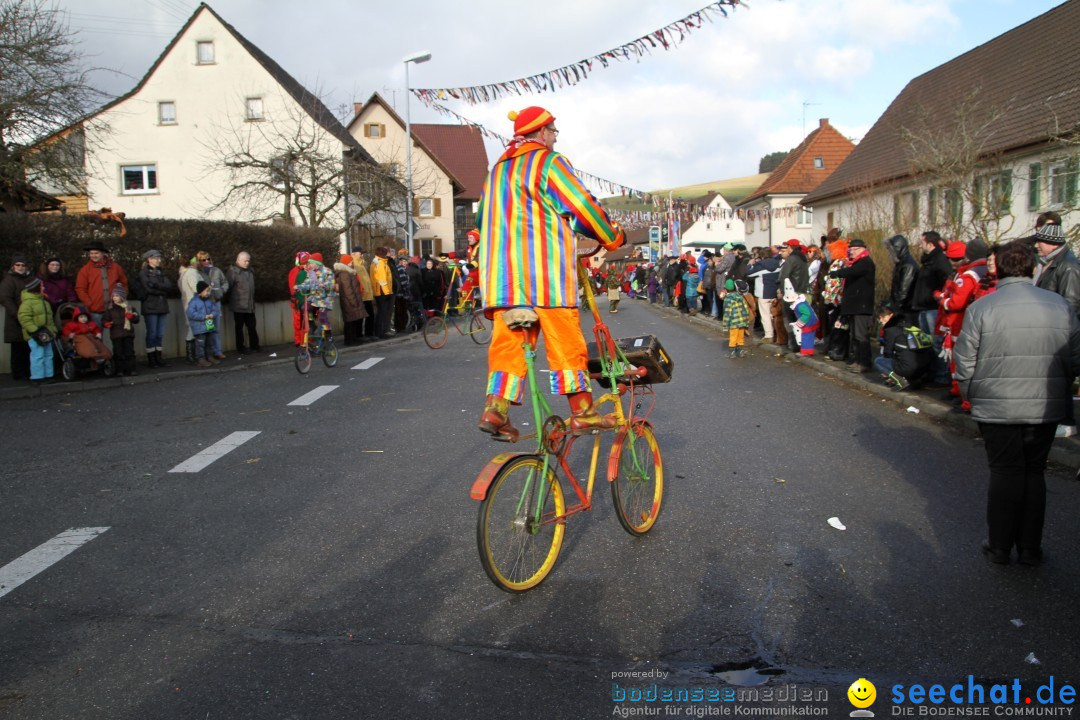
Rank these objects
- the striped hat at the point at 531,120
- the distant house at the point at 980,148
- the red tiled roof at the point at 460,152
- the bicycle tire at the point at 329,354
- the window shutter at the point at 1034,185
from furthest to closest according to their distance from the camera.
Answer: the red tiled roof at the point at 460,152, the window shutter at the point at 1034,185, the distant house at the point at 980,148, the bicycle tire at the point at 329,354, the striped hat at the point at 531,120


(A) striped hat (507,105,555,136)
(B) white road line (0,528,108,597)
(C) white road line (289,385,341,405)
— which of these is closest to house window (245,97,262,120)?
(C) white road line (289,385,341,405)

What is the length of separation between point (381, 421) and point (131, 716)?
19.8 feet

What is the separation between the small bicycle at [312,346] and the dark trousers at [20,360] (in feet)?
12.3

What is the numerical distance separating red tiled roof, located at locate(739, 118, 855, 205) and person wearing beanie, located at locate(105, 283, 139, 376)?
162 feet

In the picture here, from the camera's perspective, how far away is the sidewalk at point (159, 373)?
454 inches

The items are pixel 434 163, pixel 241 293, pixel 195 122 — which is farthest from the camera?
pixel 434 163

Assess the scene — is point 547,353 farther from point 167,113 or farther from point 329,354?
point 167,113

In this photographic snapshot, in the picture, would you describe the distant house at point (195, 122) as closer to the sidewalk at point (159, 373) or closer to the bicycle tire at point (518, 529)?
the sidewalk at point (159, 373)

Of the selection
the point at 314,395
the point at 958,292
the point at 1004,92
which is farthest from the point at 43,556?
the point at 1004,92

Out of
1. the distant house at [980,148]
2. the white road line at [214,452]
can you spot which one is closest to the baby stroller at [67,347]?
the white road line at [214,452]

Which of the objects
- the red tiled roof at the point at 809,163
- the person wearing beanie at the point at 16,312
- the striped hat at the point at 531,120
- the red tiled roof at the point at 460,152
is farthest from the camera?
the red tiled roof at the point at 460,152

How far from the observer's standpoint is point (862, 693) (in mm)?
3158

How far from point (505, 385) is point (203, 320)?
37.4 ft

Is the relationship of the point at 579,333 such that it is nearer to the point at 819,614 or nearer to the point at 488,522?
the point at 488,522
